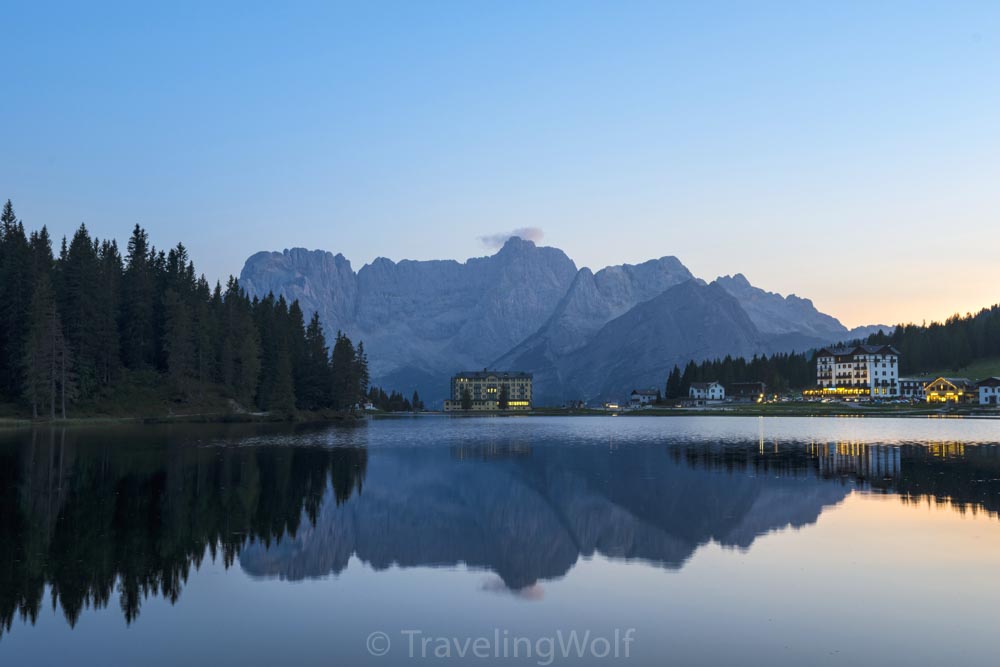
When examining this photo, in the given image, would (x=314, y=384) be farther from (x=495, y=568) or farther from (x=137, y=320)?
(x=495, y=568)

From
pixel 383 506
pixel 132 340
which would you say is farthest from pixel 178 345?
pixel 383 506

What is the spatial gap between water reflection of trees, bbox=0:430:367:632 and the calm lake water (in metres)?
0.16

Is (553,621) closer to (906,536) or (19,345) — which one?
(906,536)

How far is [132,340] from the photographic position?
154 m

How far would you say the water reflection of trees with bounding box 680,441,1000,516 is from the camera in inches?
1812

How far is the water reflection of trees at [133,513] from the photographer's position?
945 inches

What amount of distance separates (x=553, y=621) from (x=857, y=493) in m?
32.0

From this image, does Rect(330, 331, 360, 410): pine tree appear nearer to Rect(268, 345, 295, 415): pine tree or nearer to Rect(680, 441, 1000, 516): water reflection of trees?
Rect(268, 345, 295, 415): pine tree

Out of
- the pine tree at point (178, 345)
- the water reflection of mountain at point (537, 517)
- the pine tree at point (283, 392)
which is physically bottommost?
the water reflection of mountain at point (537, 517)

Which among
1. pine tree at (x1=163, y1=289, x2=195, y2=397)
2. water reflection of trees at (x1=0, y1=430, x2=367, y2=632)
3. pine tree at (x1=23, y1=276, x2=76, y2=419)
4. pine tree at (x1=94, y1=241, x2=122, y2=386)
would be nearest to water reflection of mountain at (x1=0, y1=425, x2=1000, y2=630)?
water reflection of trees at (x1=0, y1=430, x2=367, y2=632)

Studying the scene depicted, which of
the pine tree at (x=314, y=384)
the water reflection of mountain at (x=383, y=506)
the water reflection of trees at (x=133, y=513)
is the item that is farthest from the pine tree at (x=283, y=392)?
the water reflection of trees at (x=133, y=513)

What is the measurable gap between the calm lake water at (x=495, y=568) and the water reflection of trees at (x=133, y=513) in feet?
0.53

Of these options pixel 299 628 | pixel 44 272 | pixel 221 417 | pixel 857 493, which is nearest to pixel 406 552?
pixel 299 628

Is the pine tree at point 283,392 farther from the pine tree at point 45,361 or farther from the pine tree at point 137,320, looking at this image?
the pine tree at point 45,361
